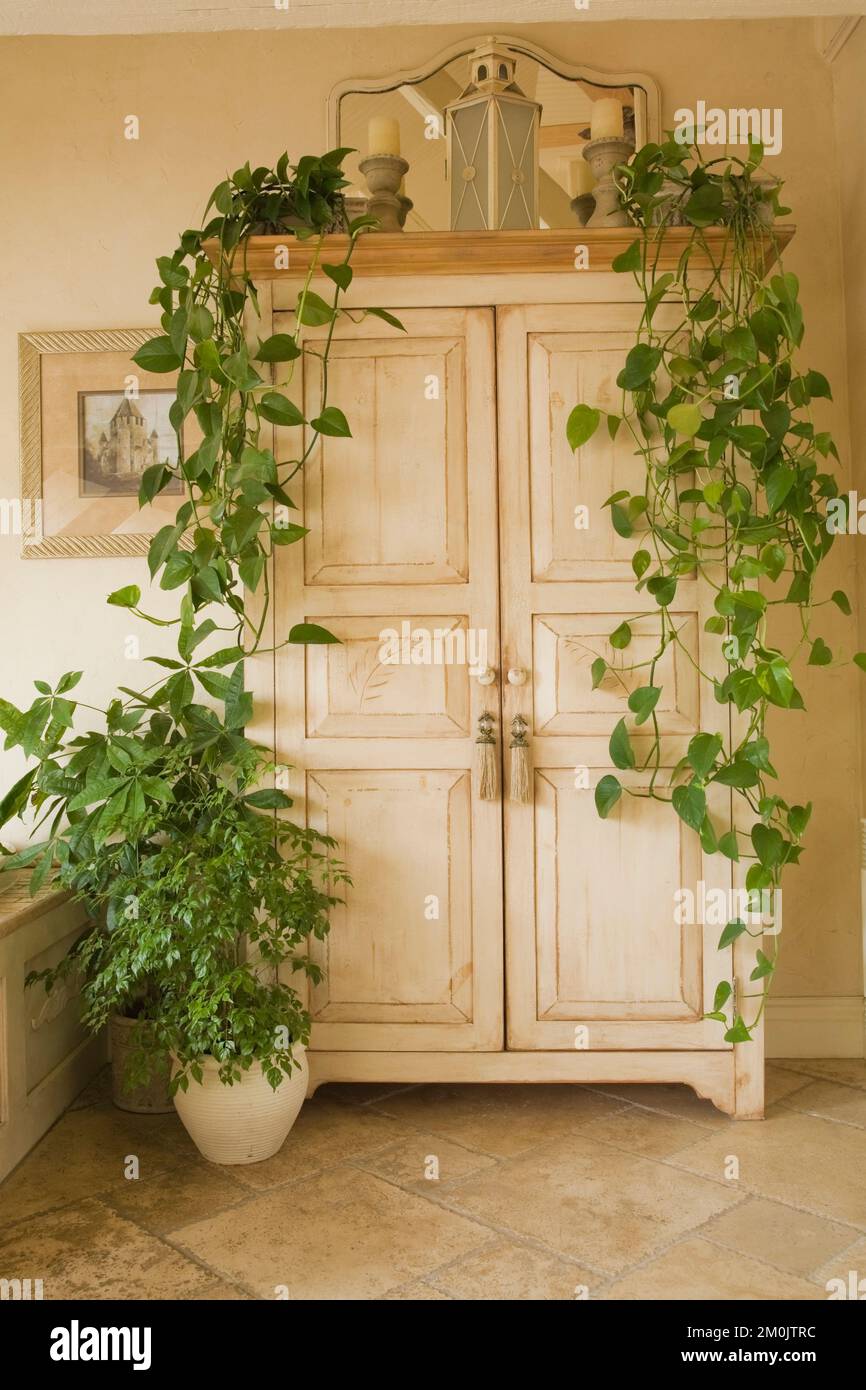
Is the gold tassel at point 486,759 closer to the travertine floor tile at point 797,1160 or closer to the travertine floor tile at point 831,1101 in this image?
the travertine floor tile at point 797,1160

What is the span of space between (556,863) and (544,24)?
7.56 feet

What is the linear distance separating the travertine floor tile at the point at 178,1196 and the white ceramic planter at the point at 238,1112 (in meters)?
0.05

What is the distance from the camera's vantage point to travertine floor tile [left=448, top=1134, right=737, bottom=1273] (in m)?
1.95

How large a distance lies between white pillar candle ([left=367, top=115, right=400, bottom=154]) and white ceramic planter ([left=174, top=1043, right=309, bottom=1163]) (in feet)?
6.96

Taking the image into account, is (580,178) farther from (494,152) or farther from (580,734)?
(580,734)

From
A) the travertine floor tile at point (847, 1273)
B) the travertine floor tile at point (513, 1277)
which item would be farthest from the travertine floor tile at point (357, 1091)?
the travertine floor tile at point (847, 1273)

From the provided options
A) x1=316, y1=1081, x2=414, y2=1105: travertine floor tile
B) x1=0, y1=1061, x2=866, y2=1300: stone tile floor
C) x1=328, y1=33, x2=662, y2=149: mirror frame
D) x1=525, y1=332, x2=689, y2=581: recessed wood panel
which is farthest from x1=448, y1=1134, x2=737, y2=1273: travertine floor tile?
x1=328, y1=33, x2=662, y2=149: mirror frame

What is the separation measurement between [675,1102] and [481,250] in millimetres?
2096

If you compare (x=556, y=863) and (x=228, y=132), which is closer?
(x=556, y=863)

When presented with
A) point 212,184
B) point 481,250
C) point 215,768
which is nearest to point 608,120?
point 481,250

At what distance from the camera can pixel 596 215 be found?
259cm

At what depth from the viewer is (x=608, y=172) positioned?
2.54m

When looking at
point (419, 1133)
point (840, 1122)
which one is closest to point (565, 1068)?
point (419, 1133)

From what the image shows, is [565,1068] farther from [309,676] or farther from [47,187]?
[47,187]
